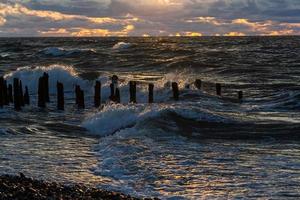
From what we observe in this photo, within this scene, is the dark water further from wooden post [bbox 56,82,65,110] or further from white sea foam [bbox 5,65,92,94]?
white sea foam [bbox 5,65,92,94]

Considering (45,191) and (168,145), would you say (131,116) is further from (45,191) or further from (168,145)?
(45,191)

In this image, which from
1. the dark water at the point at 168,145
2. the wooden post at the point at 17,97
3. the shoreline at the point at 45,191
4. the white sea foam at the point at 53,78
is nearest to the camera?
the shoreline at the point at 45,191

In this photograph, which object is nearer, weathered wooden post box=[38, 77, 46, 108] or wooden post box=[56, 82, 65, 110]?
wooden post box=[56, 82, 65, 110]

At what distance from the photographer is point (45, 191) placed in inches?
349

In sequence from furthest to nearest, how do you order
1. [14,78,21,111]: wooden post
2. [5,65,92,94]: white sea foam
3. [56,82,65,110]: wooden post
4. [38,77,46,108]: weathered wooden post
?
[5,65,92,94]: white sea foam → [38,77,46,108]: weathered wooden post → [56,82,65,110]: wooden post → [14,78,21,111]: wooden post

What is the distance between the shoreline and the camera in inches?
331

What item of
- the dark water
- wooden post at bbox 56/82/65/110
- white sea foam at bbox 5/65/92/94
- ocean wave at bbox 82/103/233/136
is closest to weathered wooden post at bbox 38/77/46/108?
the dark water

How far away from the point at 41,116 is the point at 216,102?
8518 mm

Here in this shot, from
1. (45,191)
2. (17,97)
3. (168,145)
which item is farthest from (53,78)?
(45,191)

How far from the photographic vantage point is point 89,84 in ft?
111

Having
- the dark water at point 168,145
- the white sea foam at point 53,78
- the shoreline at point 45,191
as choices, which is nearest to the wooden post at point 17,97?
the dark water at point 168,145

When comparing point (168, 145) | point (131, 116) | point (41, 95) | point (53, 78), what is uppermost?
point (41, 95)

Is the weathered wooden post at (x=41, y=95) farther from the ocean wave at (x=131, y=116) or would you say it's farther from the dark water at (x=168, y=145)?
the ocean wave at (x=131, y=116)

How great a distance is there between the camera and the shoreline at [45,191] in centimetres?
841
